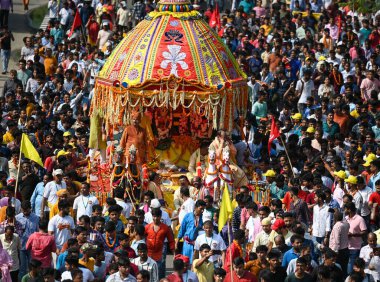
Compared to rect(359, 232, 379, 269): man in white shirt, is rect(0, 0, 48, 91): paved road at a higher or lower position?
higher

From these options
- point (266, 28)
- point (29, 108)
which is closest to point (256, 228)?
point (29, 108)

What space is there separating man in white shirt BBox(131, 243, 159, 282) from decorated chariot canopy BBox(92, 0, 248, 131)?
7408 millimetres

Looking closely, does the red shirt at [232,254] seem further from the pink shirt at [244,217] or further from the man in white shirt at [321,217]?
the man in white shirt at [321,217]

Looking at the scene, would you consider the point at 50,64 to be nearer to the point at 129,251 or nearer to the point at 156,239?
the point at 156,239

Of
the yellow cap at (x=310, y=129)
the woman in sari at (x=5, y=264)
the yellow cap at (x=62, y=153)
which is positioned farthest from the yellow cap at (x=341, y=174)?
the woman in sari at (x=5, y=264)

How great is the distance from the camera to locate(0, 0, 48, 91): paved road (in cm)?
3994

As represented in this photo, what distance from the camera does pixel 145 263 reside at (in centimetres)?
2180

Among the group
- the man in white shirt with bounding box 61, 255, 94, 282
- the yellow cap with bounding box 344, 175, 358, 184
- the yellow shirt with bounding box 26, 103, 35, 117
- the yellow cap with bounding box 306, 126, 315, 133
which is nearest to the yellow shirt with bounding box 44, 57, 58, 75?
the yellow shirt with bounding box 26, 103, 35, 117

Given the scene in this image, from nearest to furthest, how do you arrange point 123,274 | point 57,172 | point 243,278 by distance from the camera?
point 123,274 < point 243,278 < point 57,172

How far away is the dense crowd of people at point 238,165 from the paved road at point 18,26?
89 cm

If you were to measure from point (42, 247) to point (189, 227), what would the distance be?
2.34m

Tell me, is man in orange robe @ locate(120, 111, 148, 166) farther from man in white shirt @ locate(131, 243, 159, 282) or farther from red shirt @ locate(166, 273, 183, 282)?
red shirt @ locate(166, 273, 183, 282)

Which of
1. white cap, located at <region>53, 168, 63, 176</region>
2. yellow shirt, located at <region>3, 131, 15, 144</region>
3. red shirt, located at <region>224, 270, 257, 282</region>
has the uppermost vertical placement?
white cap, located at <region>53, 168, 63, 176</region>

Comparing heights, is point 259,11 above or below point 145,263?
above
